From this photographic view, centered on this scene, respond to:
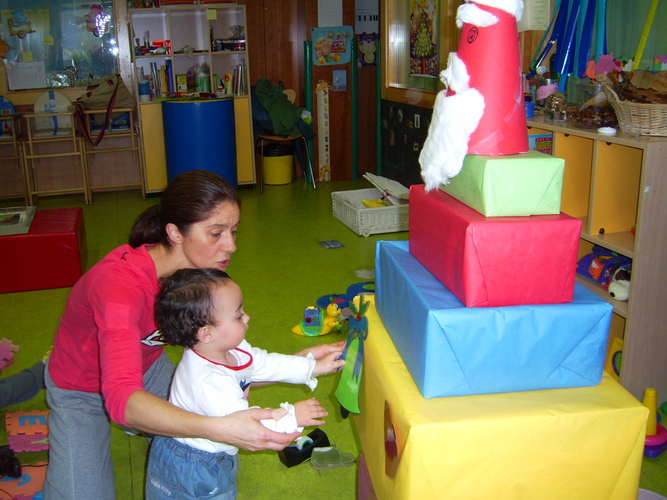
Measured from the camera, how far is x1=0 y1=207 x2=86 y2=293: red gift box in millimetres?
3371

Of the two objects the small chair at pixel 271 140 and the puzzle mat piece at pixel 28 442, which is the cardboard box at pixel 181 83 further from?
the puzzle mat piece at pixel 28 442

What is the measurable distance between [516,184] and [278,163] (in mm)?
5043

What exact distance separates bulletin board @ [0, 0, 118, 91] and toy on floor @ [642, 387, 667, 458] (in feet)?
17.7

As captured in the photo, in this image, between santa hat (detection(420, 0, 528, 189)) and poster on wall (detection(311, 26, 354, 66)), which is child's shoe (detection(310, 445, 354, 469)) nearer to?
santa hat (detection(420, 0, 528, 189))

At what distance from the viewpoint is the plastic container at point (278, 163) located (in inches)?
235

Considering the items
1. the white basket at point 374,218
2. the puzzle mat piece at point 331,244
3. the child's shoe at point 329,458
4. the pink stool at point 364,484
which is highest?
the pink stool at point 364,484

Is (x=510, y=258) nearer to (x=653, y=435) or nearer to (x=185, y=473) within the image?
(x=185, y=473)

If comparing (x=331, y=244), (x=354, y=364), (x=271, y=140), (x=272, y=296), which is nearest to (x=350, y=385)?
(x=354, y=364)

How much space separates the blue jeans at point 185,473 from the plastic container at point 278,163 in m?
4.76

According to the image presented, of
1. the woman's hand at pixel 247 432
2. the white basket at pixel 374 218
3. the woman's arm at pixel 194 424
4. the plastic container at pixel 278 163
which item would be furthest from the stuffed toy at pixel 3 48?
the woman's hand at pixel 247 432

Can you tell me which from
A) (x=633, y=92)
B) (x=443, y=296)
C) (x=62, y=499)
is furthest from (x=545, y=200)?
(x=62, y=499)

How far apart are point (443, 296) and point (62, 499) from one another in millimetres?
1096

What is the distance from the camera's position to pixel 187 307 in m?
1.32

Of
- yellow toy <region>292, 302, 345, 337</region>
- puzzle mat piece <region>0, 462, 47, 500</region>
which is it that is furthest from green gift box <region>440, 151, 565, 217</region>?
yellow toy <region>292, 302, 345, 337</region>
